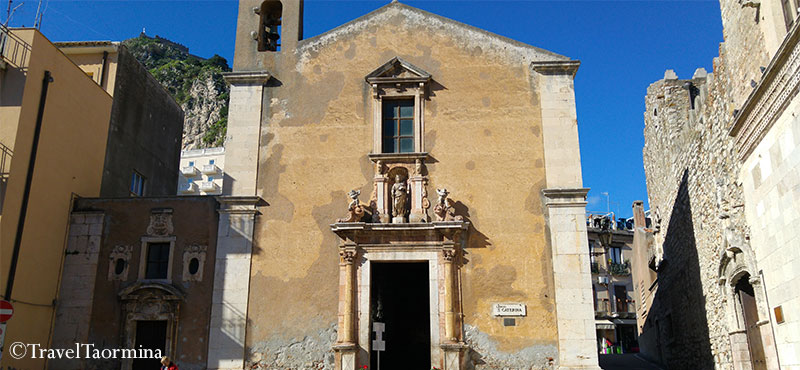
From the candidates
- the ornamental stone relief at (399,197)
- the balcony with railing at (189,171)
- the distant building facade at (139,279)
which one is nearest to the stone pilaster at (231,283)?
the distant building facade at (139,279)

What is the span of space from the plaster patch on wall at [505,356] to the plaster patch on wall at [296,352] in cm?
315

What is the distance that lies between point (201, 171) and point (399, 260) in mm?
58075

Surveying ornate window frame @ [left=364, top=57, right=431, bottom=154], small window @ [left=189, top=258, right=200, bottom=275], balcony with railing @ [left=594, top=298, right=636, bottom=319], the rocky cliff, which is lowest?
small window @ [left=189, top=258, right=200, bottom=275]

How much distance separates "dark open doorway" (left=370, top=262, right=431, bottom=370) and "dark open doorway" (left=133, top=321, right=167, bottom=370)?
6394 mm

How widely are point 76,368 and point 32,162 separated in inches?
196

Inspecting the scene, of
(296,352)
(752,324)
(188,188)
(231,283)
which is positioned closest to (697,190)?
(752,324)

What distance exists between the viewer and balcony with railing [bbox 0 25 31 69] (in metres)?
15.8

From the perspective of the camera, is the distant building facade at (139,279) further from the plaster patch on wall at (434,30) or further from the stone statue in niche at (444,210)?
the stone statue in niche at (444,210)

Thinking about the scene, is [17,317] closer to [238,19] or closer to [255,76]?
[255,76]

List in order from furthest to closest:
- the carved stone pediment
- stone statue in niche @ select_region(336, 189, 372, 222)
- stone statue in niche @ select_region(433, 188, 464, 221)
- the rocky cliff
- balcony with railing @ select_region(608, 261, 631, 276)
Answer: the rocky cliff, balcony with railing @ select_region(608, 261, 631, 276), the carved stone pediment, stone statue in niche @ select_region(336, 189, 372, 222), stone statue in niche @ select_region(433, 188, 464, 221)

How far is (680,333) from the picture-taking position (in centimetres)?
2152

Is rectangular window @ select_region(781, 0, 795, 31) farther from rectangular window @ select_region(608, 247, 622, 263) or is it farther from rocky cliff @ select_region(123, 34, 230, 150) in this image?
rocky cliff @ select_region(123, 34, 230, 150)

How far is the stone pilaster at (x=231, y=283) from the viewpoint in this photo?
590 inches

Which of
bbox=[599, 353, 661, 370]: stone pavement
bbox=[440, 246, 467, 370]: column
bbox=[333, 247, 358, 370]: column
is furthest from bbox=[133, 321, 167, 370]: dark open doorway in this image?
bbox=[599, 353, 661, 370]: stone pavement
